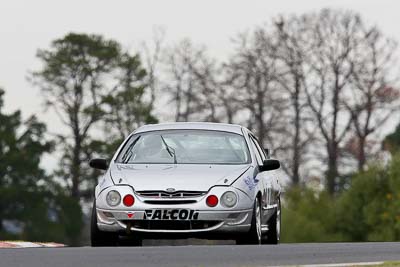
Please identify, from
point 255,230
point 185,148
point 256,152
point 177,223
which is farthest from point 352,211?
point 177,223

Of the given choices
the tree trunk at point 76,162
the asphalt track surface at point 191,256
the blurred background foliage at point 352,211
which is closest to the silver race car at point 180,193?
the asphalt track surface at point 191,256

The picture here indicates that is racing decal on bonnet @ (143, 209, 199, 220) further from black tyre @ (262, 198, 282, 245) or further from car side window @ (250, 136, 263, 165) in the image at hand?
black tyre @ (262, 198, 282, 245)

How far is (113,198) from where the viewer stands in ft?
55.4

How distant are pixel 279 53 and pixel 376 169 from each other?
25.5 ft

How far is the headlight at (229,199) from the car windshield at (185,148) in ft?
2.57

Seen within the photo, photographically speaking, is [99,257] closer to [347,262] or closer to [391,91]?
[347,262]

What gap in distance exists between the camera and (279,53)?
234 ft

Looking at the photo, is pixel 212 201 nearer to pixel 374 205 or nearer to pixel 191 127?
pixel 191 127

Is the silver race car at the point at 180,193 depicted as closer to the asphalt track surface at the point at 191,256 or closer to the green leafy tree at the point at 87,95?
the asphalt track surface at the point at 191,256

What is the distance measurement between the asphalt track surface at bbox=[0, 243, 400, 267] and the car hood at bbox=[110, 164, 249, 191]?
149 cm

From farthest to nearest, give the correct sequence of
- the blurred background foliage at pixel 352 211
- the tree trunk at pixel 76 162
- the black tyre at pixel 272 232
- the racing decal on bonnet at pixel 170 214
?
the tree trunk at pixel 76 162 < the blurred background foliage at pixel 352 211 < the black tyre at pixel 272 232 < the racing decal on bonnet at pixel 170 214

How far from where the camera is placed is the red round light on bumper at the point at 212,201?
55.3 feet

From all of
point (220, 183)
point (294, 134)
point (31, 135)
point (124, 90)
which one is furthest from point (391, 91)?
point (220, 183)

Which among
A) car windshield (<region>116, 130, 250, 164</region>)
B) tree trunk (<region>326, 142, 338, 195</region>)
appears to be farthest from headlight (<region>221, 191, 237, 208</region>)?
tree trunk (<region>326, 142, 338, 195</region>)
